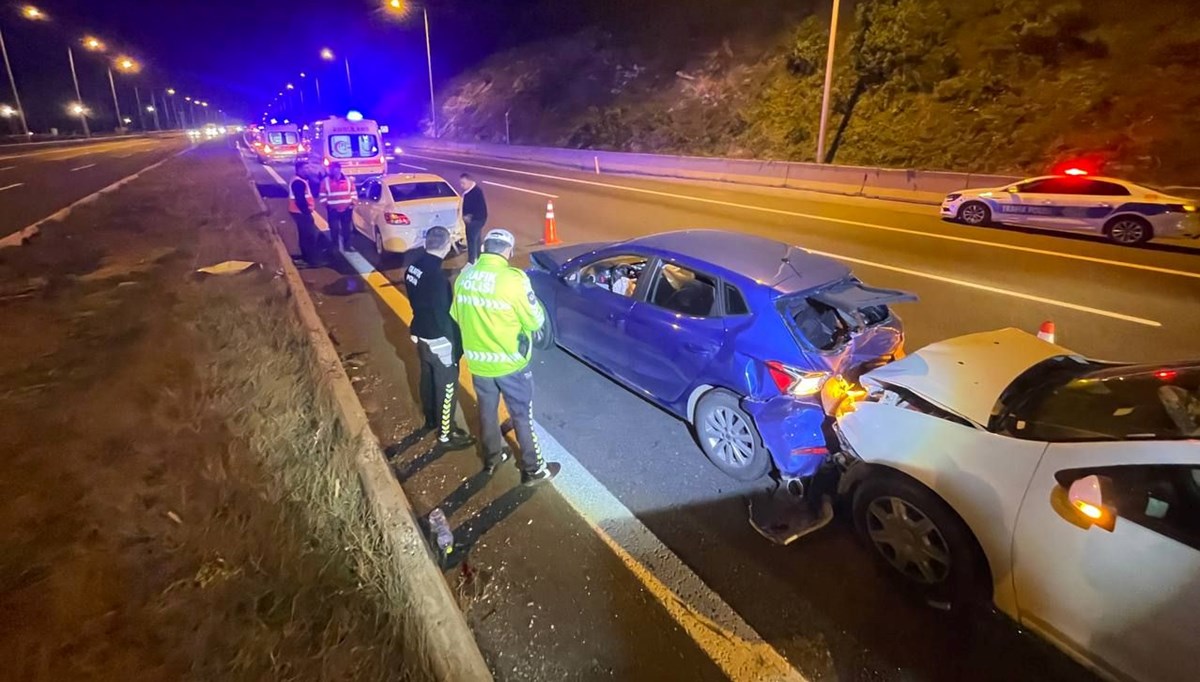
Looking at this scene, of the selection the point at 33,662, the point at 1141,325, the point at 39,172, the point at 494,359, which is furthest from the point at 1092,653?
the point at 39,172

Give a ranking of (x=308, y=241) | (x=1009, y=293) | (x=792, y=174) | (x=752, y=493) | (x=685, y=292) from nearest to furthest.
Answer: (x=752, y=493)
(x=685, y=292)
(x=1009, y=293)
(x=308, y=241)
(x=792, y=174)

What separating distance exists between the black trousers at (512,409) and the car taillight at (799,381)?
5.16ft

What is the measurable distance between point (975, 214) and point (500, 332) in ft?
43.4

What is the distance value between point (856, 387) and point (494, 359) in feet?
7.20

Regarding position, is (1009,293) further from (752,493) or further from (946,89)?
(946,89)

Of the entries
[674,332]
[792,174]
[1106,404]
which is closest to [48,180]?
[792,174]

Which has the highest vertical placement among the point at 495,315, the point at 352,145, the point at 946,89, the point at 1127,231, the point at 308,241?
the point at 946,89

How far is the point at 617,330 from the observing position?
4.89 metres

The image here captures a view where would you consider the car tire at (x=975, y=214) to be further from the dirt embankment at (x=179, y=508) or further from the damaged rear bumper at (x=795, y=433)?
the dirt embankment at (x=179, y=508)

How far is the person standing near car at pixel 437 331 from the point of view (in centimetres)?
404

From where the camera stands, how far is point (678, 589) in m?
3.09

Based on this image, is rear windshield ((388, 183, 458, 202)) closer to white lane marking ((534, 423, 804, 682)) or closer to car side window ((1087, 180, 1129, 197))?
white lane marking ((534, 423, 804, 682))

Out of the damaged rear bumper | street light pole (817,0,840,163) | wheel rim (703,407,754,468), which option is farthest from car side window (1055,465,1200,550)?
street light pole (817,0,840,163)

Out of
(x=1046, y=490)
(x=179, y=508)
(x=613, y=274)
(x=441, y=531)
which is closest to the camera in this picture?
(x=1046, y=490)
